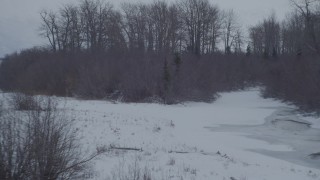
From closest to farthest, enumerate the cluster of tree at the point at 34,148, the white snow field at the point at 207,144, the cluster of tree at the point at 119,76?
1. the cluster of tree at the point at 34,148
2. the white snow field at the point at 207,144
3. the cluster of tree at the point at 119,76

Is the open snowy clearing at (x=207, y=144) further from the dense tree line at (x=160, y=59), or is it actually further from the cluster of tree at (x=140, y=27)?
the cluster of tree at (x=140, y=27)

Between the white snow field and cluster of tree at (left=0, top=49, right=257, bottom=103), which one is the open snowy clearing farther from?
cluster of tree at (left=0, top=49, right=257, bottom=103)

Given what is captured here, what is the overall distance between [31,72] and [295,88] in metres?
32.4

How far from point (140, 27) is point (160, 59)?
2316 cm

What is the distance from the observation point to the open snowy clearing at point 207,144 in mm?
10930

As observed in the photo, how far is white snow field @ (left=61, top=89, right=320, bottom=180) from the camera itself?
10.9m

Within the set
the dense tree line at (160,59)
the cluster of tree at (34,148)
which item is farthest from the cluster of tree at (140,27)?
the cluster of tree at (34,148)

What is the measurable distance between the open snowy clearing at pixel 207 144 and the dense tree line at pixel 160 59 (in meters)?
8.07

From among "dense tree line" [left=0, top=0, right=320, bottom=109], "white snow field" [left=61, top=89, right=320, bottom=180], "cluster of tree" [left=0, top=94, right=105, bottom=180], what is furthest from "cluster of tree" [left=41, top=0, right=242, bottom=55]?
"cluster of tree" [left=0, top=94, right=105, bottom=180]

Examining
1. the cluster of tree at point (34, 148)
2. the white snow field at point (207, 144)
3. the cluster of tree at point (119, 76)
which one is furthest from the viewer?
the cluster of tree at point (119, 76)

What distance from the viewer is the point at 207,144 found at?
18.2 meters

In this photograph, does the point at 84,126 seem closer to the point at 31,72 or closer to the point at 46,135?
the point at 46,135

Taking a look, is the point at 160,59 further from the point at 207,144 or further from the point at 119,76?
the point at 207,144

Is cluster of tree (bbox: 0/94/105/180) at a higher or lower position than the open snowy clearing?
higher
